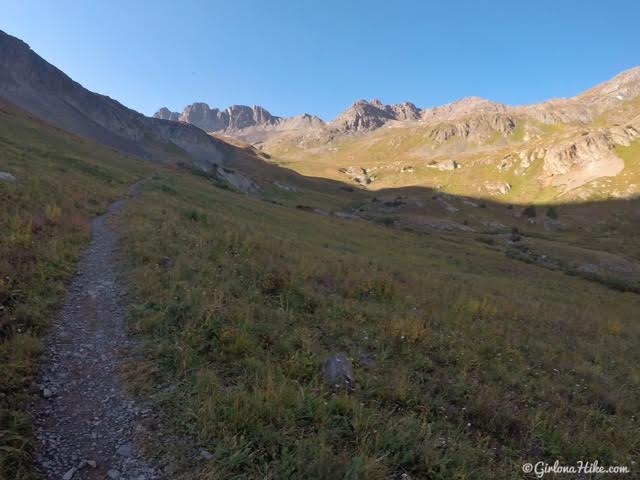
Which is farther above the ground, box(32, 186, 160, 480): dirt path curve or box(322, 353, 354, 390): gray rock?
box(322, 353, 354, 390): gray rock

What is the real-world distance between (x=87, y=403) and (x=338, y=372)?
14.5 feet

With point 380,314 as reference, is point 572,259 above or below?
above

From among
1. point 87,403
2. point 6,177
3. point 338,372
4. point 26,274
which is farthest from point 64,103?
point 338,372

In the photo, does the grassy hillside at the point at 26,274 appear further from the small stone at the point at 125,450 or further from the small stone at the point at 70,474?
the small stone at the point at 125,450

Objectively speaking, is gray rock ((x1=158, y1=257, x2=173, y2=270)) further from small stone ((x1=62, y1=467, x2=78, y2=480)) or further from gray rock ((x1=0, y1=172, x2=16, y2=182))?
gray rock ((x1=0, y1=172, x2=16, y2=182))

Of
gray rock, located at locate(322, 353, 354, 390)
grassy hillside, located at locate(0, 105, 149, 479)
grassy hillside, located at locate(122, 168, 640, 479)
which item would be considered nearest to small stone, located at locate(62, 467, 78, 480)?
grassy hillside, located at locate(0, 105, 149, 479)

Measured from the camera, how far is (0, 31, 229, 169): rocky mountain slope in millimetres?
122688

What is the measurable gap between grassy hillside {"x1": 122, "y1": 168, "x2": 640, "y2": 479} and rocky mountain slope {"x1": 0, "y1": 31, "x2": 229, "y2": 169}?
416 feet

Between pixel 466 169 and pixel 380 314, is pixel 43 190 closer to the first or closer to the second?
pixel 380 314

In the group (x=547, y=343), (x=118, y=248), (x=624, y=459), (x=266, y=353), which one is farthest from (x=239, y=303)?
(x=547, y=343)

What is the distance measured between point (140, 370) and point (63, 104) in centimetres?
17070

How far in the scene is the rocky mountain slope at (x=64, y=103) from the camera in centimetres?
12269

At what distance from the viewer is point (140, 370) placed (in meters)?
6.45

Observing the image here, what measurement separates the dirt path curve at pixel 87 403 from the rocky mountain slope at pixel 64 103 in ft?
424
